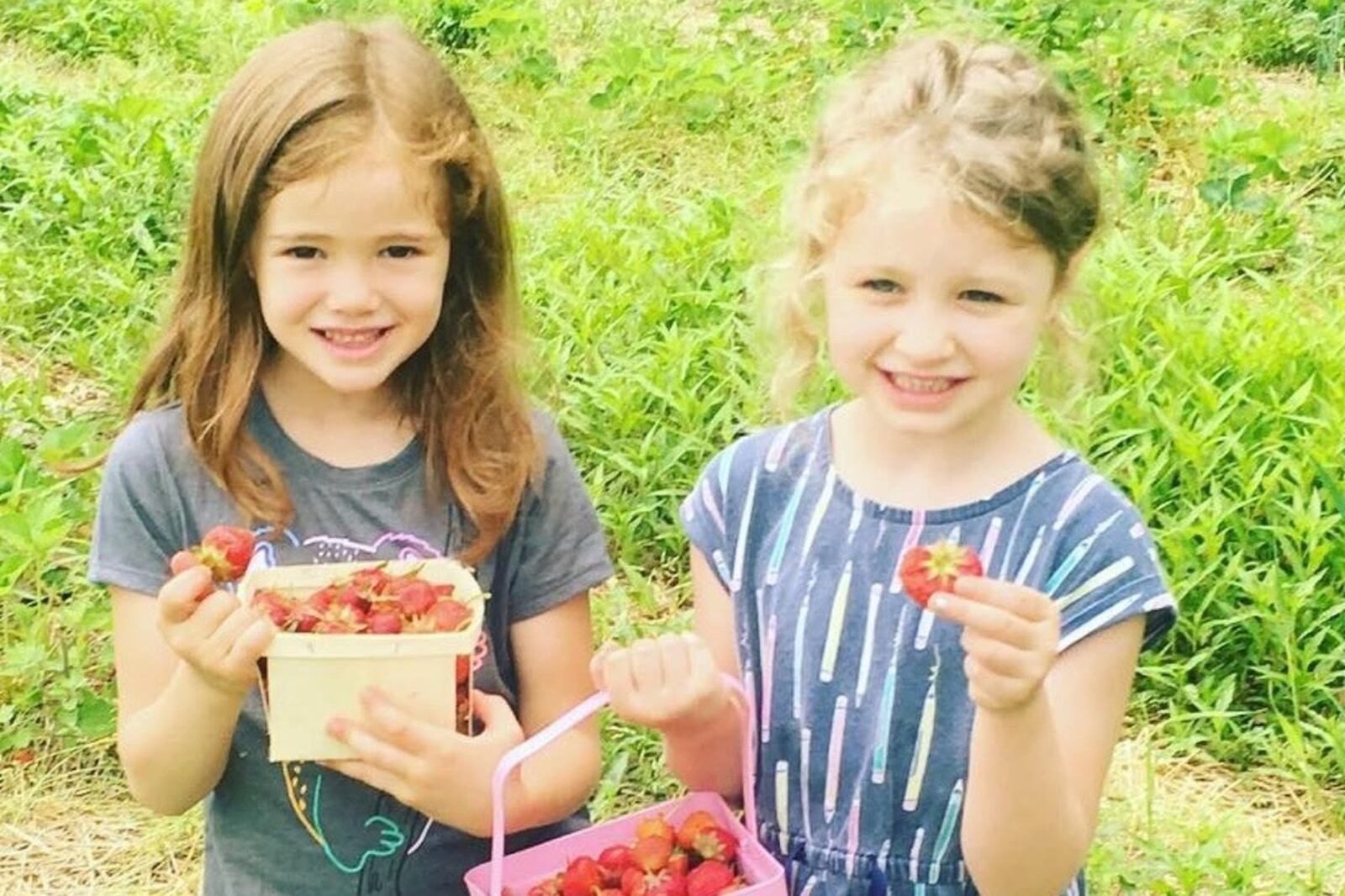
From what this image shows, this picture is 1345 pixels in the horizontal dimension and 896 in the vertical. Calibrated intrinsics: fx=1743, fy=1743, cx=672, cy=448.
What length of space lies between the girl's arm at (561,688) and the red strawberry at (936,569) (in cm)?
64

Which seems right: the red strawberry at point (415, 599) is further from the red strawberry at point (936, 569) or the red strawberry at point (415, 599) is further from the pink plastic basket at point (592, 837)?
the red strawberry at point (936, 569)

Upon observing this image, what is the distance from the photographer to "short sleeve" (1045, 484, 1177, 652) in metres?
1.61

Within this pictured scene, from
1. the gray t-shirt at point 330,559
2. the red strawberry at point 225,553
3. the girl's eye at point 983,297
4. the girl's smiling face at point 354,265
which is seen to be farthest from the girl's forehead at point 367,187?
the girl's eye at point 983,297

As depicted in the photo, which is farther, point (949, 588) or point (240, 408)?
point (240, 408)

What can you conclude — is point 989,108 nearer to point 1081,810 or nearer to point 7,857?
point 1081,810

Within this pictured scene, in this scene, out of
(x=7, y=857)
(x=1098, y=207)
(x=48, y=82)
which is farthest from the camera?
(x=48, y=82)

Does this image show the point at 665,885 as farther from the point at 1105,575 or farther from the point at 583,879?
the point at 1105,575

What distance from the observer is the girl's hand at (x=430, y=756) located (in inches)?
63.6

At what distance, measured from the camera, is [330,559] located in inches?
74.3

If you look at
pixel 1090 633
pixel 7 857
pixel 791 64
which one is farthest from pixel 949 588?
pixel 791 64

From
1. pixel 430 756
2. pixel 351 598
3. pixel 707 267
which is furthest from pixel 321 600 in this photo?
pixel 707 267

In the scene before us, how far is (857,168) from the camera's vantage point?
1.62 metres

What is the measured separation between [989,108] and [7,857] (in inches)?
76.1

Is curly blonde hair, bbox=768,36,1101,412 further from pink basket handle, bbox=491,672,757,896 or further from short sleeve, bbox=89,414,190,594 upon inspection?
short sleeve, bbox=89,414,190,594
